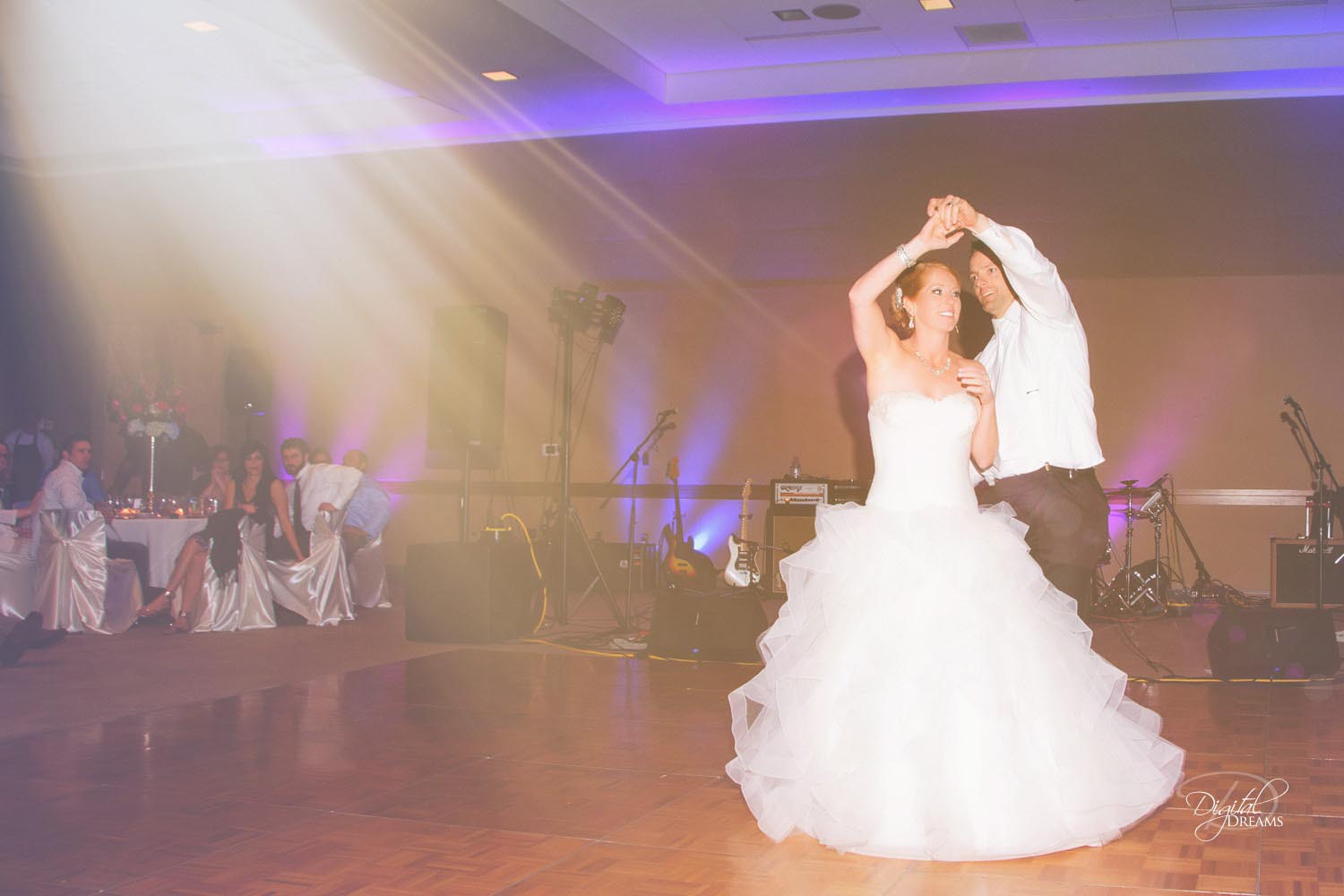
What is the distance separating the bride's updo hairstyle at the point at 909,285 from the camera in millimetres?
3229

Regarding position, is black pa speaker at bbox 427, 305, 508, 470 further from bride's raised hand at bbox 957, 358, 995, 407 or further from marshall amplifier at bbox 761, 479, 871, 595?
bride's raised hand at bbox 957, 358, 995, 407

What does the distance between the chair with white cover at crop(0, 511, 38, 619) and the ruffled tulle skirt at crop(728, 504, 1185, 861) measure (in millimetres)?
5663

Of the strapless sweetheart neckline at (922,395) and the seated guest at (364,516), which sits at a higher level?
the strapless sweetheart neckline at (922,395)

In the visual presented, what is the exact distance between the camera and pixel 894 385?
324cm

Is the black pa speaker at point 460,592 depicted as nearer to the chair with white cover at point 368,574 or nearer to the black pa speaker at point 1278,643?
the chair with white cover at point 368,574

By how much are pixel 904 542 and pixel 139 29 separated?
8110 millimetres

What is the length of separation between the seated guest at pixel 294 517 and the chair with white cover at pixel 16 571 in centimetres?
143

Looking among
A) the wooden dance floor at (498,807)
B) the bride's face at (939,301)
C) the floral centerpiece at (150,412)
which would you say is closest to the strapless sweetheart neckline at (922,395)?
the bride's face at (939,301)

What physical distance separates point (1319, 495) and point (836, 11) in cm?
451

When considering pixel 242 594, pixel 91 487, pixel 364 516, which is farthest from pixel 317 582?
pixel 91 487

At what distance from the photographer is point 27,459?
35.7 ft

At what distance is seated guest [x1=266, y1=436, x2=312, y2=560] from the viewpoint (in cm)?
814

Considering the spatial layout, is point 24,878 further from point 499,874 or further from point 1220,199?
point 1220,199

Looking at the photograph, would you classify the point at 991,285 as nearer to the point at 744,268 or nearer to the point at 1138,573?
the point at 1138,573
